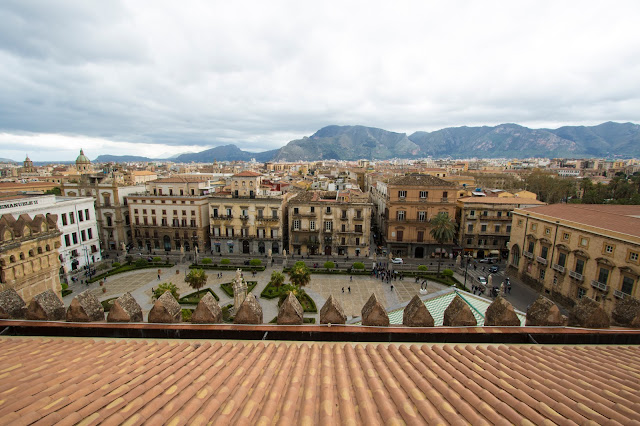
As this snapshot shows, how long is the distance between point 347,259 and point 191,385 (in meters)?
45.1

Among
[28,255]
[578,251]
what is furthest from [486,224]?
[28,255]

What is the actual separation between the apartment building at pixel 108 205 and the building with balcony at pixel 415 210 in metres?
48.5

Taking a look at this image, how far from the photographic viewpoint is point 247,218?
52.0m

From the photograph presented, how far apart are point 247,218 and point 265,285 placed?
16406mm

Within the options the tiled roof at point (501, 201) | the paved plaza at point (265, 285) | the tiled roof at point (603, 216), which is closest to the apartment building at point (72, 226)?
the paved plaza at point (265, 285)

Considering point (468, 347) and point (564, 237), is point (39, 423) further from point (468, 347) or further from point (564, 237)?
point (564, 237)

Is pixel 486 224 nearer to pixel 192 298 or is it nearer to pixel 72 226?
pixel 192 298

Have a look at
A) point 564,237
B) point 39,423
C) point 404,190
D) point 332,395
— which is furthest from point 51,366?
point 404,190

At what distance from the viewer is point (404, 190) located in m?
51.3

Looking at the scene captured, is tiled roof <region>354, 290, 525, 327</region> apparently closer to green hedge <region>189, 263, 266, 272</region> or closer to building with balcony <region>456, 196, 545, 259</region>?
green hedge <region>189, 263, 266, 272</region>

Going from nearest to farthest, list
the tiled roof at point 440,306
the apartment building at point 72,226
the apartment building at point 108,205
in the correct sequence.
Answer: the tiled roof at point 440,306 < the apartment building at point 72,226 < the apartment building at point 108,205

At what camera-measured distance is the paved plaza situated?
111 feet

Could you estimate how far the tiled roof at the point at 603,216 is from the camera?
28509 mm

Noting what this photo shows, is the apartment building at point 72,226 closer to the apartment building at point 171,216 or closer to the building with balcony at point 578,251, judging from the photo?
the apartment building at point 171,216
